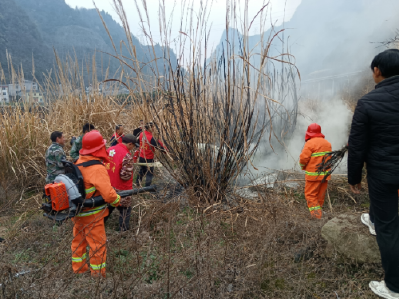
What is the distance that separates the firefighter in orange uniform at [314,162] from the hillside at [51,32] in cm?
5514

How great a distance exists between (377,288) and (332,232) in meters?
0.56

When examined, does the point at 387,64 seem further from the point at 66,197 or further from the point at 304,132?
the point at 304,132

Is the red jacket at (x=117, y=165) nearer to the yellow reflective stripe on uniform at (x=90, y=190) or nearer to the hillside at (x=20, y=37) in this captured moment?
the yellow reflective stripe on uniform at (x=90, y=190)

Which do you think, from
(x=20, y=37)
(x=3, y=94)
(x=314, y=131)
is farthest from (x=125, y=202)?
(x=20, y=37)

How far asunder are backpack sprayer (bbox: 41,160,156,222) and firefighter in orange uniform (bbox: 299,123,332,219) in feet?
9.72

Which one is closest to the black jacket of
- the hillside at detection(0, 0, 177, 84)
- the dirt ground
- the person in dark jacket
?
the person in dark jacket

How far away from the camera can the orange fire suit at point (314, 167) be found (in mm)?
4043

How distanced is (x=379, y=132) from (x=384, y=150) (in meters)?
0.12

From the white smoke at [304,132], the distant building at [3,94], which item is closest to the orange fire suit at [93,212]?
the distant building at [3,94]

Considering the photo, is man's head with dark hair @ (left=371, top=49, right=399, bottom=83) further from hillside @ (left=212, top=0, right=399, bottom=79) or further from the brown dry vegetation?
hillside @ (left=212, top=0, right=399, bottom=79)

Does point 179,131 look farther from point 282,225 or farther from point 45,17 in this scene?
point 45,17

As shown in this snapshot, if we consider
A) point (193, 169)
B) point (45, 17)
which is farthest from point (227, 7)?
point (45, 17)

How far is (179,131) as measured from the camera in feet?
10.6

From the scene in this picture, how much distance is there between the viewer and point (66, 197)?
252 centimetres
